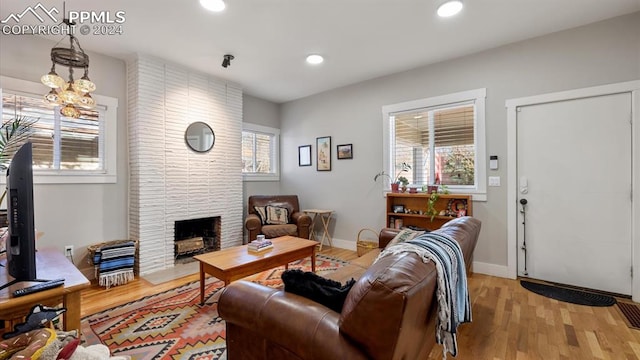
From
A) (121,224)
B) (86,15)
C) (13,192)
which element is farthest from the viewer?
(121,224)

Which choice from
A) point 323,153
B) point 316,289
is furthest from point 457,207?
point 316,289

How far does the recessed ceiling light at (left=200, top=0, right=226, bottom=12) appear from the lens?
95.5 inches

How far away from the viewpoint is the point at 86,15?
2621mm

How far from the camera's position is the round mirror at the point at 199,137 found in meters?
3.96

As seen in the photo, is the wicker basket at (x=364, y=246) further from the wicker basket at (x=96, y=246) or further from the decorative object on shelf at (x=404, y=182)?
the wicker basket at (x=96, y=246)

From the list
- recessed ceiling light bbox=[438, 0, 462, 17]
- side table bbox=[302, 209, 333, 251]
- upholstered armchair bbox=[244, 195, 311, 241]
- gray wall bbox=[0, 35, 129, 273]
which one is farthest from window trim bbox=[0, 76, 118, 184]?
recessed ceiling light bbox=[438, 0, 462, 17]

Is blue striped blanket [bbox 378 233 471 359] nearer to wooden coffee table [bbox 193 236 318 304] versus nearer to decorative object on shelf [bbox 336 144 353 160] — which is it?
wooden coffee table [bbox 193 236 318 304]

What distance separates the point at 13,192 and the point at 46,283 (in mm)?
478

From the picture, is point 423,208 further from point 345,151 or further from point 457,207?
point 345,151

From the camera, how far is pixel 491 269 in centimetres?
337

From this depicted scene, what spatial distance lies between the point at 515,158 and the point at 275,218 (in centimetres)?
337

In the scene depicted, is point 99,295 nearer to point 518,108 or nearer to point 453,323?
point 453,323

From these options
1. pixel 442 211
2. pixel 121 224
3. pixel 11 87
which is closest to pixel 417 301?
pixel 442 211

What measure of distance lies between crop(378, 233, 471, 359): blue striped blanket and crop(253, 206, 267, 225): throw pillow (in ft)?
11.0
